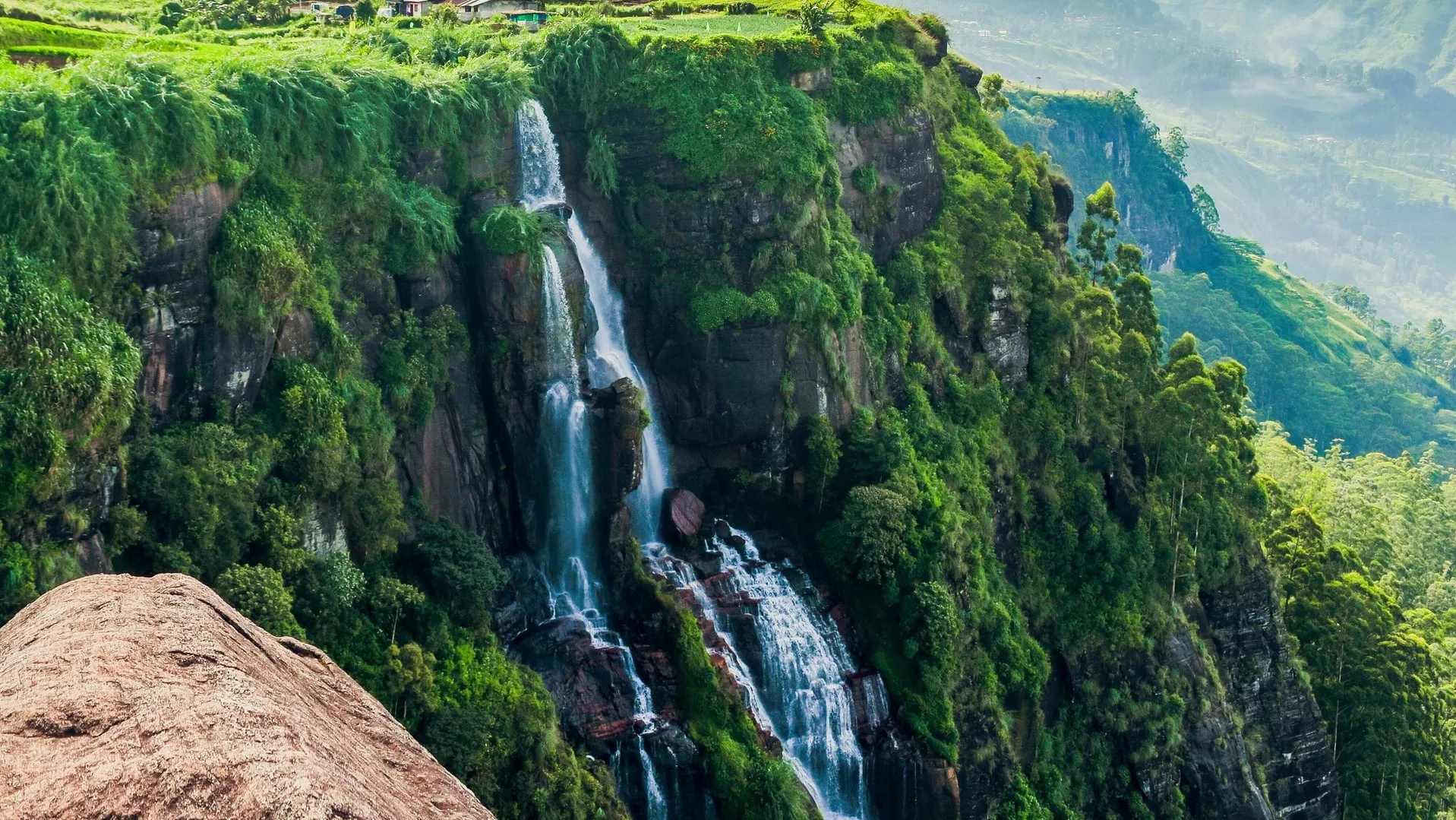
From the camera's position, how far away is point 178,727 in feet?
30.3

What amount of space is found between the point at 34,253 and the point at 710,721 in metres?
16.7

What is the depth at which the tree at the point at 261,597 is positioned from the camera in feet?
83.6

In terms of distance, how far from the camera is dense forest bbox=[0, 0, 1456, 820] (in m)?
26.3

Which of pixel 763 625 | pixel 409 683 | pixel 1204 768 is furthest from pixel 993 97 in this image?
pixel 409 683

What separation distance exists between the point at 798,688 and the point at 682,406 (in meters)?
8.16

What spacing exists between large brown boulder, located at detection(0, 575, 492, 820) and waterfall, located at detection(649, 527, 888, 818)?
22191mm

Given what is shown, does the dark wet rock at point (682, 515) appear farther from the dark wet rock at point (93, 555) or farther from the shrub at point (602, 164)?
the dark wet rock at point (93, 555)

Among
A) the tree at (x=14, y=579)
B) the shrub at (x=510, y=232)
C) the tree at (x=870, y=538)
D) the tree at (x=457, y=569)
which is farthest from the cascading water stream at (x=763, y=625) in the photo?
the tree at (x=14, y=579)

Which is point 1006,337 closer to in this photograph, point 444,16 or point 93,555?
point 444,16

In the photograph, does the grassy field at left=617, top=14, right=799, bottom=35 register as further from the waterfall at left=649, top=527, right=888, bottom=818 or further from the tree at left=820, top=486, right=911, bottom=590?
the waterfall at left=649, top=527, right=888, bottom=818

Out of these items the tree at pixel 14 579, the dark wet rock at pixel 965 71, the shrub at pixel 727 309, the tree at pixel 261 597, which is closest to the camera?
the tree at pixel 14 579

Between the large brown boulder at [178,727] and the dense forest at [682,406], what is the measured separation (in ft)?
45.3

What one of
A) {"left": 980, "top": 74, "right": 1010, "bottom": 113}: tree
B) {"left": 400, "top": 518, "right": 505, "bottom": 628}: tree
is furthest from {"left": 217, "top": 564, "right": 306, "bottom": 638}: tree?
{"left": 980, "top": 74, "right": 1010, "bottom": 113}: tree

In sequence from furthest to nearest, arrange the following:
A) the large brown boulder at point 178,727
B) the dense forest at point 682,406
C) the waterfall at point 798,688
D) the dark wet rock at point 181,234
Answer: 1. the waterfall at point 798,688
2. the dark wet rock at point 181,234
3. the dense forest at point 682,406
4. the large brown boulder at point 178,727
